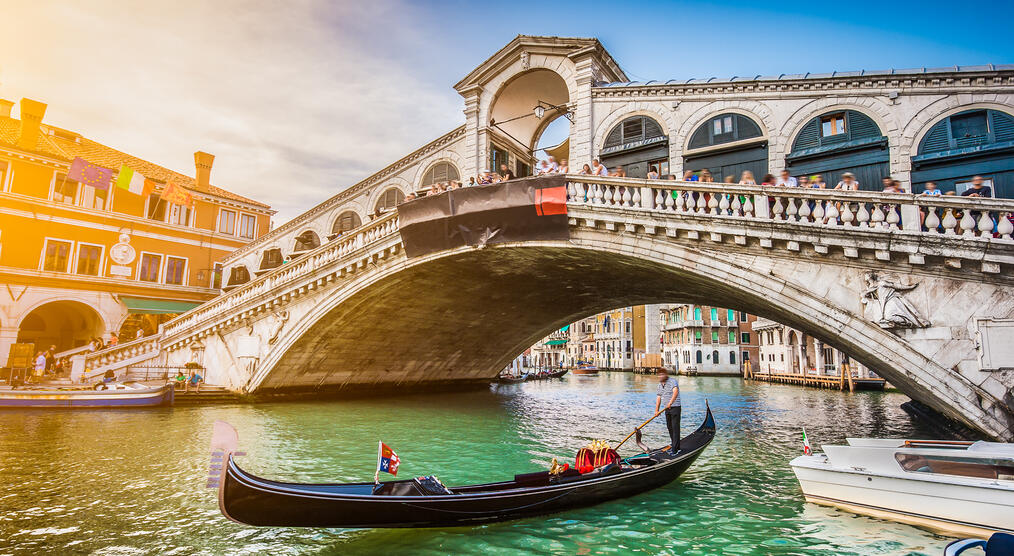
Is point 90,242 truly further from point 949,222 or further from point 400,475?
point 949,222

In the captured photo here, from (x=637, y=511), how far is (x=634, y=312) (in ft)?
205

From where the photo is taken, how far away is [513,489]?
555 centimetres

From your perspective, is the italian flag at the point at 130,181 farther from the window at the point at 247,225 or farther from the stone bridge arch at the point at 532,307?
the stone bridge arch at the point at 532,307

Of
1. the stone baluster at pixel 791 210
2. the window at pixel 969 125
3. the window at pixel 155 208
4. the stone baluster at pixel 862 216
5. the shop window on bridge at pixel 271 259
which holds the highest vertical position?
the window at pixel 155 208

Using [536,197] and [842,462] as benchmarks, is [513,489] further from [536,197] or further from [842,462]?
[536,197]

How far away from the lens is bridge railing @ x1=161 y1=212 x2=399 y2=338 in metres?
15.0

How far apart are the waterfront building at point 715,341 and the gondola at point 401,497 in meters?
46.3

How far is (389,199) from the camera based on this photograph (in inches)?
771

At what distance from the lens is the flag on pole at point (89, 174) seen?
2019 centimetres

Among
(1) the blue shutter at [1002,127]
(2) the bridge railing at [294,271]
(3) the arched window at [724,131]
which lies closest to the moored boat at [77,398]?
(2) the bridge railing at [294,271]

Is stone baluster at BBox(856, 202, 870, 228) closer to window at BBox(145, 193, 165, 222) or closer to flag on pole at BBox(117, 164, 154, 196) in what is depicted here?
flag on pole at BBox(117, 164, 154, 196)

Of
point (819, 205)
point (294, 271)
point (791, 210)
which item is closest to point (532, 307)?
point (294, 271)

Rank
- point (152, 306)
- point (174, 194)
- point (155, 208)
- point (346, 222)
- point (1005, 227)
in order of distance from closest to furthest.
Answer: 1. point (1005, 227)
2. point (346, 222)
3. point (174, 194)
4. point (152, 306)
5. point (155, 208)

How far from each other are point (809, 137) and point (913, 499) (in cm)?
884
